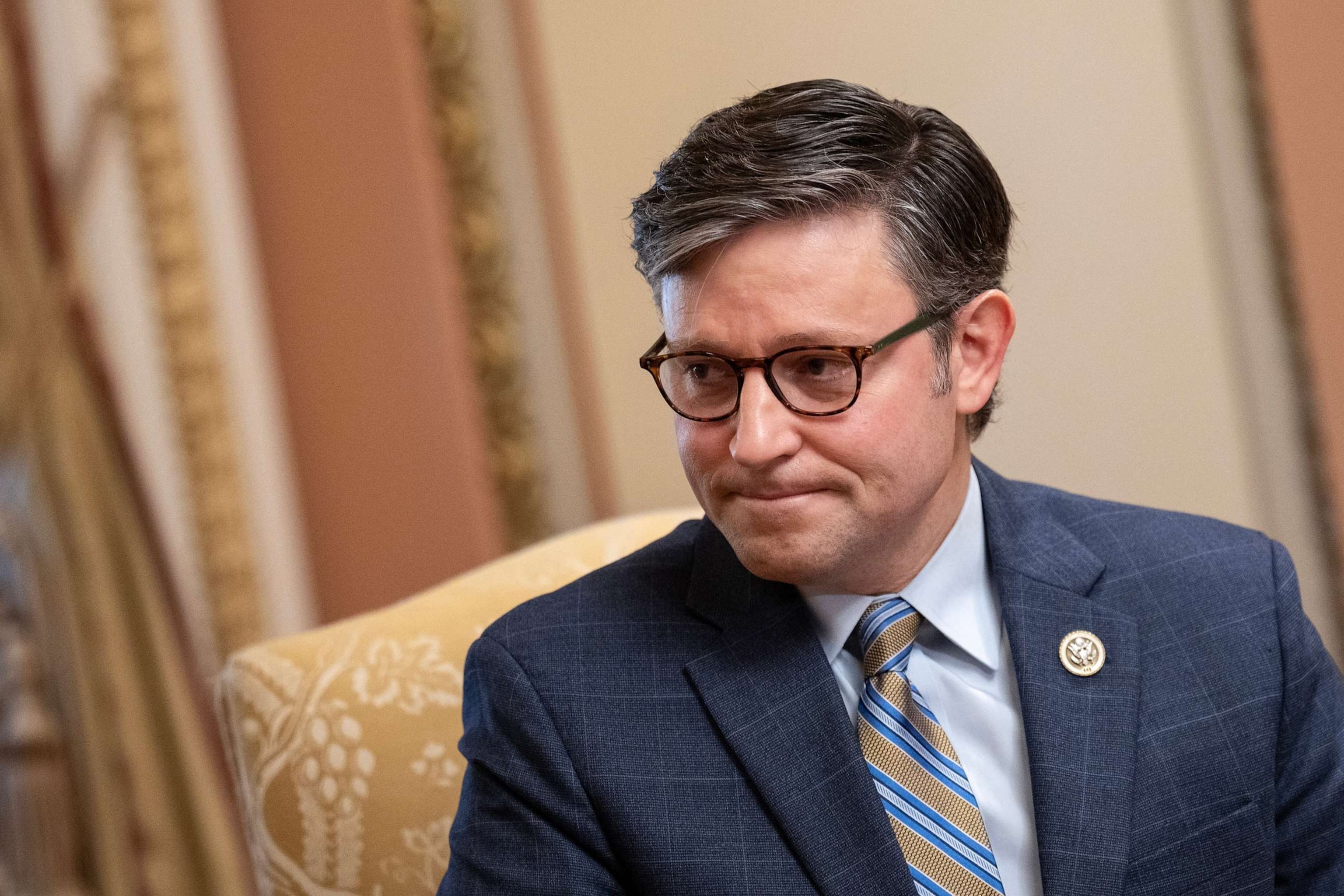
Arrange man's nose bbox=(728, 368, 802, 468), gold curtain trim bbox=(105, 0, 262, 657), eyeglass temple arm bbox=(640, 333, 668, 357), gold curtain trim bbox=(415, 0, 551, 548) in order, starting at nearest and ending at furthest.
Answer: man's nose bbox=(728, 368, 802, 468), eyeglass temple arm bbox=(640, 333, 668, 357), gold curtain trim bbox=(415, 0, 551, 548), gold curtain trim bbox=(105, 0, 262, 657)

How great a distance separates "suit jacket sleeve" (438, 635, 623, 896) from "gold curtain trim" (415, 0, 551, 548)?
4.35ft

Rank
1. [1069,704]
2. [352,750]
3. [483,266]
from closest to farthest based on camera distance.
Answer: [1069,704] → [352,750] → [483,266]

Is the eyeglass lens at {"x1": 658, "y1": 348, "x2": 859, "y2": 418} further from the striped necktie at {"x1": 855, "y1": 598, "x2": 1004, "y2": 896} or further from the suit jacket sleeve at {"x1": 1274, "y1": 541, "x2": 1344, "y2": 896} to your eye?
the suit jacket sleeve at {"x1": 1274, "y1": 541, "x2": 1344, "y2": 896}

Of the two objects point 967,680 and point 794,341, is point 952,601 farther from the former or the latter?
point 794,341

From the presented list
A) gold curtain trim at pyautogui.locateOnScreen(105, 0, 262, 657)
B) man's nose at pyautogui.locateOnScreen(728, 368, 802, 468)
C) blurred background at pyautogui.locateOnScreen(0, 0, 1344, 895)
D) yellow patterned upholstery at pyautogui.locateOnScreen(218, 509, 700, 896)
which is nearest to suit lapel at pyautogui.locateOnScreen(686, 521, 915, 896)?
man's nose at pyautogui.locateOnScreen(728, 368, 802, 468)

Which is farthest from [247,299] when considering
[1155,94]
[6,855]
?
[1155,94]

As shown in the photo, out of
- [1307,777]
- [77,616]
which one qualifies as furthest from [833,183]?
[77,616]

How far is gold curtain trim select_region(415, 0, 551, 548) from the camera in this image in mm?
2471

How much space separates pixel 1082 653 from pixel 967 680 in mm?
117

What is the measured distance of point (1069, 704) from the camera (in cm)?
123

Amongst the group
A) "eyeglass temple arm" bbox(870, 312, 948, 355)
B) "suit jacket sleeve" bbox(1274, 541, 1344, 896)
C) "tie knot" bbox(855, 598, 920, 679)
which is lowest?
"suit jacket sleeve" bbox(1274, 541, 1344, 896)

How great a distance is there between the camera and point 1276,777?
4.21 feet

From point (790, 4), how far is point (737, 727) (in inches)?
59.2

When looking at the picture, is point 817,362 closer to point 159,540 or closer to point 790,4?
point 790,4
